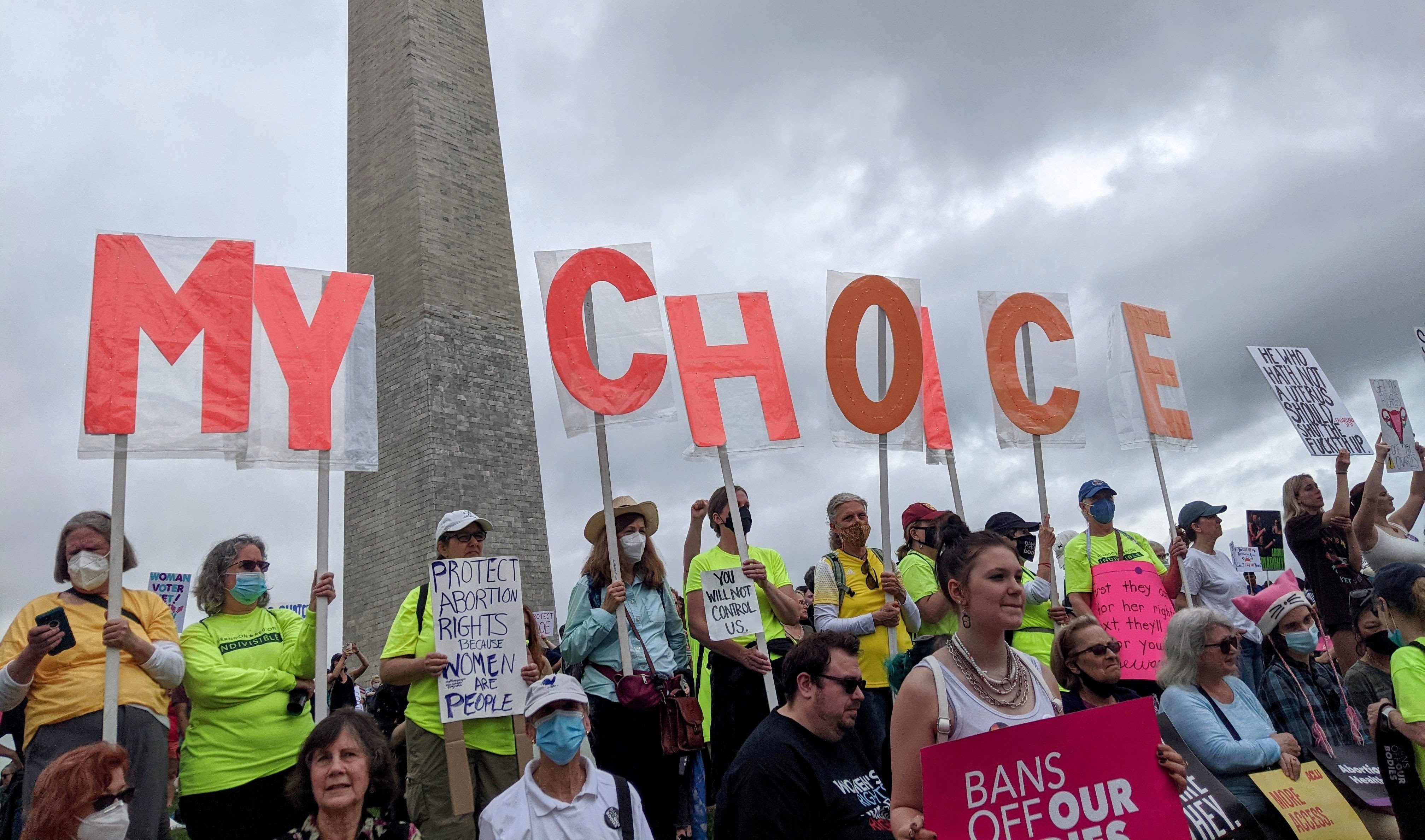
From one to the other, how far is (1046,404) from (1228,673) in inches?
98.5

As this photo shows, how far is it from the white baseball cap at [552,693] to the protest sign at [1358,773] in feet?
9.07

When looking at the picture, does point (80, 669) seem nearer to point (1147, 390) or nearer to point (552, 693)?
point (552, 693)

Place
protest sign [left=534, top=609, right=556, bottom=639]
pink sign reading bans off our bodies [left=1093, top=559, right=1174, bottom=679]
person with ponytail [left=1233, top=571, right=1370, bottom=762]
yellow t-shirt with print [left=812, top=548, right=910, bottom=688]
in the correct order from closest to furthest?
person with ponytail [left=1233, top=571, right=1370, bottom=762] < yellow t-shirt with print [left=812, top=548, right=910, bottom=688] < pink sign reading bans off our bodies [left=1093, top=559, right=1174, bottom=679] < protest sign [left=534, top=609, right=556, bottom=639]

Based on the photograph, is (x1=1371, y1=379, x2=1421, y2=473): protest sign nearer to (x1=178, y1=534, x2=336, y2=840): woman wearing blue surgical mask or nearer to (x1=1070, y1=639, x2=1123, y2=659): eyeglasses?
(x1=1070, y1=639, x2=1123, y2=659): eyeglasses

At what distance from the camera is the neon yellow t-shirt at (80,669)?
3.72m

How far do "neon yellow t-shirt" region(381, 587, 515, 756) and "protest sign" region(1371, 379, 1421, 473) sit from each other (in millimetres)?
5467

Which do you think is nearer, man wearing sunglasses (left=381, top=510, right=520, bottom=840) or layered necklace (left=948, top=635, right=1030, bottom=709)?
layered necklace (left=948, top=635, right=1030, bottom=709)

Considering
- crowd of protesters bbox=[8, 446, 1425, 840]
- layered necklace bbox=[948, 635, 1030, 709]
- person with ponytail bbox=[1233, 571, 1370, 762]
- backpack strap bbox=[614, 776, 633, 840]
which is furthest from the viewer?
person with ponytail bbox=[1233, 571, 1370, 762]

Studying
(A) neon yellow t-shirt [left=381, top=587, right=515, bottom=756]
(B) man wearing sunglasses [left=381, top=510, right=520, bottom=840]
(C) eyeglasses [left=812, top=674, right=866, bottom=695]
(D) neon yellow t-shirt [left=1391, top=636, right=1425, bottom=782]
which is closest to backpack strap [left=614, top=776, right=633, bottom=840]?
(C) eyeglasses [left=812, top=674, right=866, bottom=695]

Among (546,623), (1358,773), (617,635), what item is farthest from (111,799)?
(546,623)

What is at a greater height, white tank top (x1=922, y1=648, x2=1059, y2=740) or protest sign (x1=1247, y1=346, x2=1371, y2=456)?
protest sign (x1=1247, y1=346, x2=1371, y2=456)

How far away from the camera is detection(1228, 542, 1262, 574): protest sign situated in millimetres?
10500

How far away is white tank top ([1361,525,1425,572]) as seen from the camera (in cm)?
598

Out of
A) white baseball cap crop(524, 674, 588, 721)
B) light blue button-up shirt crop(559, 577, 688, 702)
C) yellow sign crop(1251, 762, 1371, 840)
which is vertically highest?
light blue button-up shirt crop(559, 577, 688, 702)
